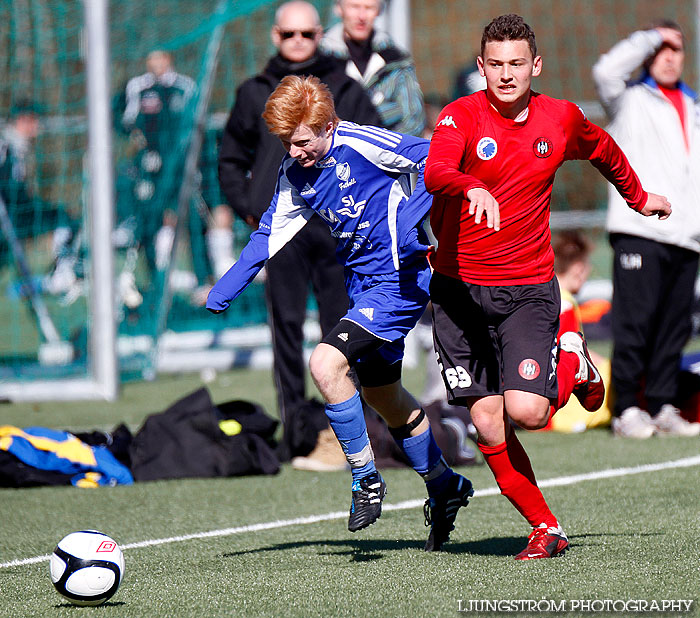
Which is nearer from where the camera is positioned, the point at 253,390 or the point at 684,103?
the point at 684,103

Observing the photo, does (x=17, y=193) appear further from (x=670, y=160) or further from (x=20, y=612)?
(x=20, y=612)

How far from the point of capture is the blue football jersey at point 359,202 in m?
4.86

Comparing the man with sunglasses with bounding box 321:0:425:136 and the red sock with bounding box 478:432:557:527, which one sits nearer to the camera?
the red sock with bounding box 478:432:557:527

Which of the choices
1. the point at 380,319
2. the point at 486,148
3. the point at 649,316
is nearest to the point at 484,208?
the point at 486,148

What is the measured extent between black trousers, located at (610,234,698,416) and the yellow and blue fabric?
9.90 feet

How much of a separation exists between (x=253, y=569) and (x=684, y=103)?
435cm

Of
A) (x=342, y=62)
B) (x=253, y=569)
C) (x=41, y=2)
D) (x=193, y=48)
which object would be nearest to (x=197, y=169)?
(x=193, y=48)

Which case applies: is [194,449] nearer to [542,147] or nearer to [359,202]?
[359,202]

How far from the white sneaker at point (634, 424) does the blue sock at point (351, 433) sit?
3149mm

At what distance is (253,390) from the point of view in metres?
9.99

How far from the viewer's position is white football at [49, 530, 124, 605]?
4.08 metres

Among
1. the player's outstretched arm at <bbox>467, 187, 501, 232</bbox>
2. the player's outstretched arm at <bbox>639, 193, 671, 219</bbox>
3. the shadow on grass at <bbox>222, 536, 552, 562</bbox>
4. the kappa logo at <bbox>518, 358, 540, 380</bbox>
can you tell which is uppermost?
the player's outstretched arm at <bbox>467, 187, 501, 232</bbox>

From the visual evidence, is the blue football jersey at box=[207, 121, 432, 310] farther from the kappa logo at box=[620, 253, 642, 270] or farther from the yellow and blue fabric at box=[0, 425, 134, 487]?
the kappa logo at box=[620, 253, 642, 270]

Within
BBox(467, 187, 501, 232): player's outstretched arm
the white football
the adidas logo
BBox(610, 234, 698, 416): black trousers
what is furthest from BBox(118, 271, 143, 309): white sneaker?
BBox(467, 187, 501, 232): player's outstretched arm
